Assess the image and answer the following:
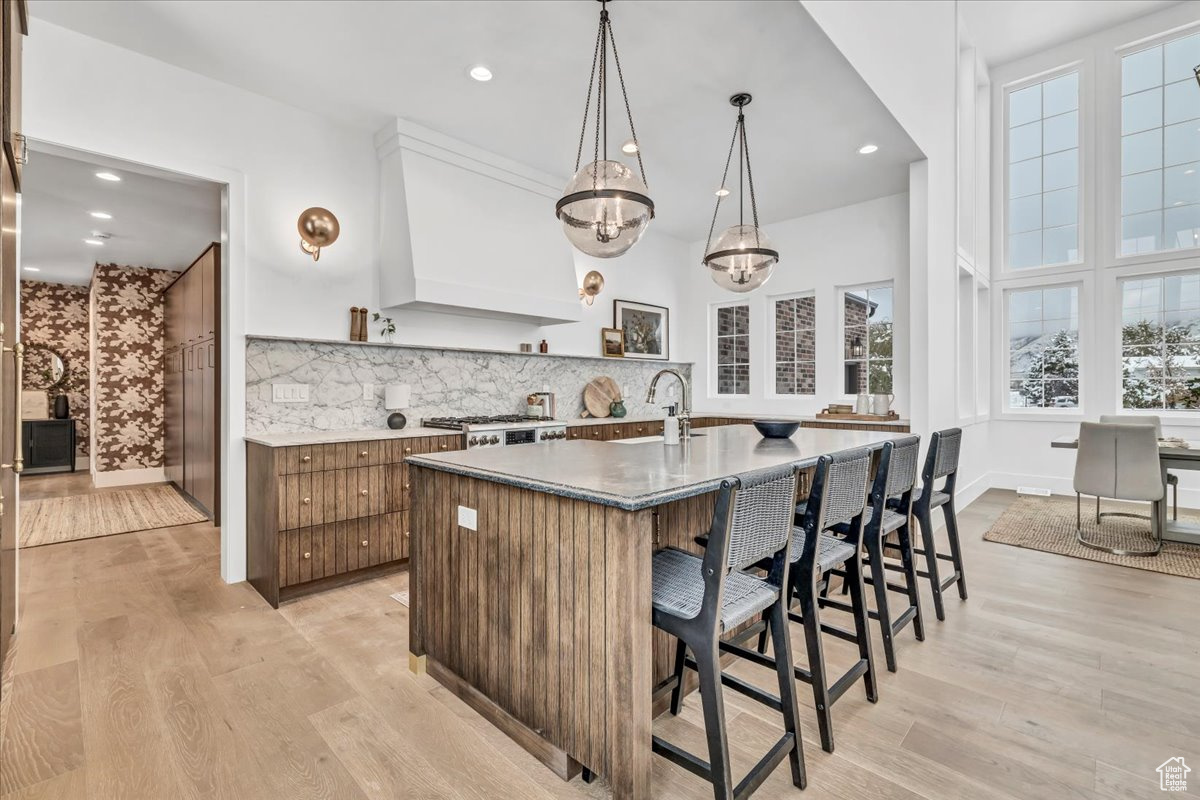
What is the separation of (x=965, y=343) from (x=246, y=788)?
6.51m

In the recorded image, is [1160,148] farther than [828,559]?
Yes

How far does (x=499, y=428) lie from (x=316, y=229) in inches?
69.0

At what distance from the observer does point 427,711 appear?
2037 mm

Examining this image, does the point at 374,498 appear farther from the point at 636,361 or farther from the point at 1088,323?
the point at 1088,323

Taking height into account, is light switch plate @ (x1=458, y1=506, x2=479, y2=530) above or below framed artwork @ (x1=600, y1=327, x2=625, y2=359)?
below

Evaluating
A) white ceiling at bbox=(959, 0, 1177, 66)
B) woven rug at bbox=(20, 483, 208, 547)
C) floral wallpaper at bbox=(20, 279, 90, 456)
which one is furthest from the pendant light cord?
floral wallpaper at bbox=(20, 279, 90, 456)

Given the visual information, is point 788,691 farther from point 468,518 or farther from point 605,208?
point 605,208

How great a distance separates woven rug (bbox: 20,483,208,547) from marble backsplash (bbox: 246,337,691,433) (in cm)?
221

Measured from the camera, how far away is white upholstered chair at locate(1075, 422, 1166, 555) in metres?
3.88

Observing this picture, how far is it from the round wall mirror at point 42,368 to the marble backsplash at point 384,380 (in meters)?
6.63

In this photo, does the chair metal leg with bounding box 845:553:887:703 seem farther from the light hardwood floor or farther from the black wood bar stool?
the black wood bar stool

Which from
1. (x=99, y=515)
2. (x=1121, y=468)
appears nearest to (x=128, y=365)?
(x=99, y=515)

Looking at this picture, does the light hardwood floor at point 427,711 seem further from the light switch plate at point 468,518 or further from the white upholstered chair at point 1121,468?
the white upholstered chair at point 1121,468

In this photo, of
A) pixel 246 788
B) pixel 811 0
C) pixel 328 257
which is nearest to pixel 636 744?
pixel 246 788
